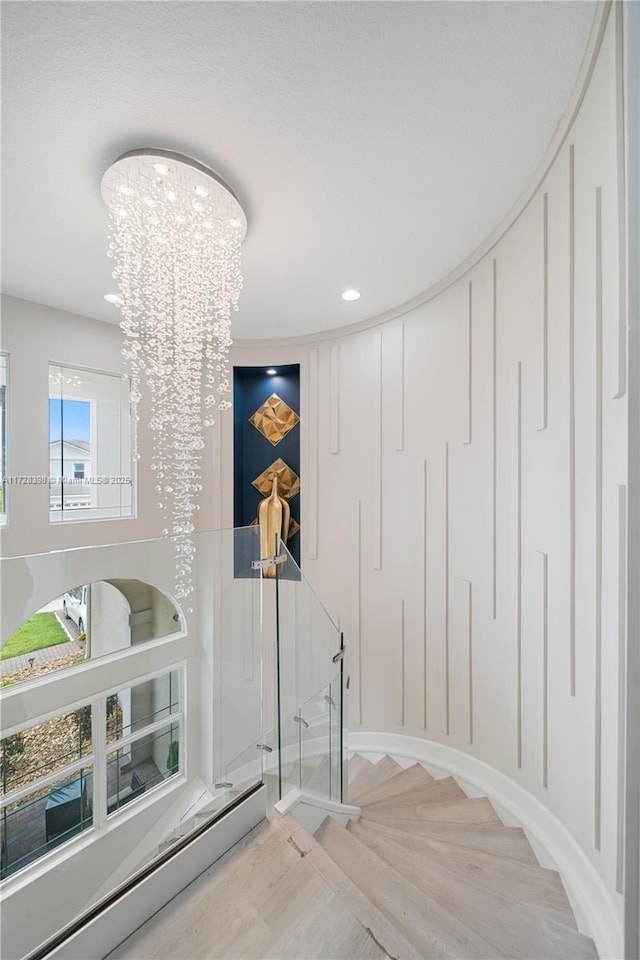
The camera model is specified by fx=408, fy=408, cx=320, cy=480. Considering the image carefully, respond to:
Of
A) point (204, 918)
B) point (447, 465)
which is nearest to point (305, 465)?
point (447, 465)

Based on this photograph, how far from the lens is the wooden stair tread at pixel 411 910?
135cm

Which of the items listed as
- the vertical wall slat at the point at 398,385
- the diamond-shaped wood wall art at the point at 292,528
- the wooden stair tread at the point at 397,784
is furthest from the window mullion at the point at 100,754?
the diamond-shaped wood wall art at the point at 292,528

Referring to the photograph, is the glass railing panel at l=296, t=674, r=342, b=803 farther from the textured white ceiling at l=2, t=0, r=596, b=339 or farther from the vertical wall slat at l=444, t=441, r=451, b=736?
the textured white ceiling at l=2, t=0, r=596, b=339

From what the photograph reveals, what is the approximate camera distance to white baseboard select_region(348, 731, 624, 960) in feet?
4.43

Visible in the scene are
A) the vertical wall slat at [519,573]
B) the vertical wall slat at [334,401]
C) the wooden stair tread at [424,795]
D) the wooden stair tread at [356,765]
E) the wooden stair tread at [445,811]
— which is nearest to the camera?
the vertical wall slat at [519,573]

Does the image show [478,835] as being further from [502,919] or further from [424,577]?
[424,577]

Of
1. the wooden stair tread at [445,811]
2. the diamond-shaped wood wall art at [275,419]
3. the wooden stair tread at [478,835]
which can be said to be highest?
the diamond-shaped wood wall art at [275,419]

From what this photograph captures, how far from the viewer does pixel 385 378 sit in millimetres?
3670

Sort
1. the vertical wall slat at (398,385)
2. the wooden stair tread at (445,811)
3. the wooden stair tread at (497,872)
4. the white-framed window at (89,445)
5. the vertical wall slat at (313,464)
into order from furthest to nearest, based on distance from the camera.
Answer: the vertical wall slat at (313,464) → the white-framed window at (89,445) → the vertical wall slat at (398,385) → the wooden stair tread at (445,811) → the wooden stair tread at (497,872)

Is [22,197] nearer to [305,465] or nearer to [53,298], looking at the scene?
[53,298]

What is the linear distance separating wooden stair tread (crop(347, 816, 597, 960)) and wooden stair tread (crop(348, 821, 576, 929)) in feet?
0.18

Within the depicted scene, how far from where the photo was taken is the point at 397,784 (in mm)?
2988

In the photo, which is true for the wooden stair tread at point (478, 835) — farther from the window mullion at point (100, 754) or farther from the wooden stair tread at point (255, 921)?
the window mullion at point (100, 754)

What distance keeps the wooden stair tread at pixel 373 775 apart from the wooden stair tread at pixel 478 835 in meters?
0.73
